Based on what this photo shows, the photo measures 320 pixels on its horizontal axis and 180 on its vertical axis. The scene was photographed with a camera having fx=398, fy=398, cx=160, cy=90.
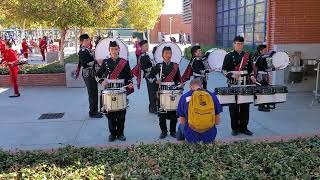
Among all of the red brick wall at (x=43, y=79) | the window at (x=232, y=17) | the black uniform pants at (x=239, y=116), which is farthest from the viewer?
the window at (x=232, y=17)

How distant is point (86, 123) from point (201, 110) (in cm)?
398

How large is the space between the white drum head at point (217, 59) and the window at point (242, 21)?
6556mm

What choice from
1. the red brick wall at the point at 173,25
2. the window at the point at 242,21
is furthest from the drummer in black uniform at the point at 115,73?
the red brick wall at the point at 173,25

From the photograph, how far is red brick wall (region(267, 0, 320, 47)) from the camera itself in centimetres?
1102

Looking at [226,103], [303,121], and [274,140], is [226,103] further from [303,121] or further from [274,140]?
[303,121]

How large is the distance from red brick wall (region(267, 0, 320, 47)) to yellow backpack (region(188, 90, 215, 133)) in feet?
21.9

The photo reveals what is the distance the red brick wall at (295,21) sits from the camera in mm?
11016

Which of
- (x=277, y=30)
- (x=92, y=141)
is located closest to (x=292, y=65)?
(x=277, y=30)

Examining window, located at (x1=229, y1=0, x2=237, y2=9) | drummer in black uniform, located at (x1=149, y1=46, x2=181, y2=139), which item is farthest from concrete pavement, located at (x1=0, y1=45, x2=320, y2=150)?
window, located at (x1=229, y1=0, x2=237, y2=9)

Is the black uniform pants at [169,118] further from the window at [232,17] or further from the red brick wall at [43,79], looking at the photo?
the window at [232,17]

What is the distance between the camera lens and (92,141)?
7.23 m

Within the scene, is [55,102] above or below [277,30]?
below

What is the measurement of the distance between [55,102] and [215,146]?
6.73 meters

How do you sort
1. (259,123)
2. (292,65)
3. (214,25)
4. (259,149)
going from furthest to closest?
(214,25), (292,65), (259,123), (259,149)
